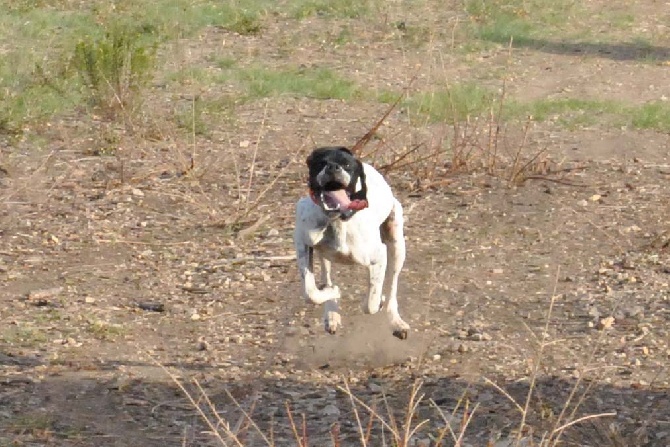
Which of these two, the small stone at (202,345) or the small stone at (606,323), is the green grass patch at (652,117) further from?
the small stone at (202,345)

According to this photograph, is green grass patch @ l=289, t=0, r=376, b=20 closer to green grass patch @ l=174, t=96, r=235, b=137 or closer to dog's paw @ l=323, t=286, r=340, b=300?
green grass patch @ l=174, t=96, r=235, b=137

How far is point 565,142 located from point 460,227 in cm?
229

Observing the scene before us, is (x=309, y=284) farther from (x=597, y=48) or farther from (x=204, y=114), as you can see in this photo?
(x=597, y=48)

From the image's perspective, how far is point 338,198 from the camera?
17.8 feet

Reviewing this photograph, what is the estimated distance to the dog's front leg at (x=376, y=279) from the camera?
5730 millimetres

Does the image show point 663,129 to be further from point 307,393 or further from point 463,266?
point 307,393

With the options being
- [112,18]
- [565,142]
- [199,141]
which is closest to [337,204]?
[199,141]

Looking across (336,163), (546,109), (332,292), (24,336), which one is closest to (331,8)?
(546,109)

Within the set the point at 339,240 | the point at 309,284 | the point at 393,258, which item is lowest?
the point at 393,258

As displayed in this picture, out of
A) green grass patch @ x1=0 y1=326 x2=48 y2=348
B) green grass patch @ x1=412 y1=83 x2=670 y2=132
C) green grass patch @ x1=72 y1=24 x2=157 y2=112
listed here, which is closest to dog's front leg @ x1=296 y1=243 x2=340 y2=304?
green grass patch @ x1=0 y1=326 x2=48 y2=348

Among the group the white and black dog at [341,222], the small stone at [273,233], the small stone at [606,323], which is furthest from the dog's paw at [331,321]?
the small stone at [273,233]

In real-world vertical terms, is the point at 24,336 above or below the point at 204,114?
above

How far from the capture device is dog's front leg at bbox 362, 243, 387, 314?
573 cm

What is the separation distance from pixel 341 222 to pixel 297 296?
1328mm
